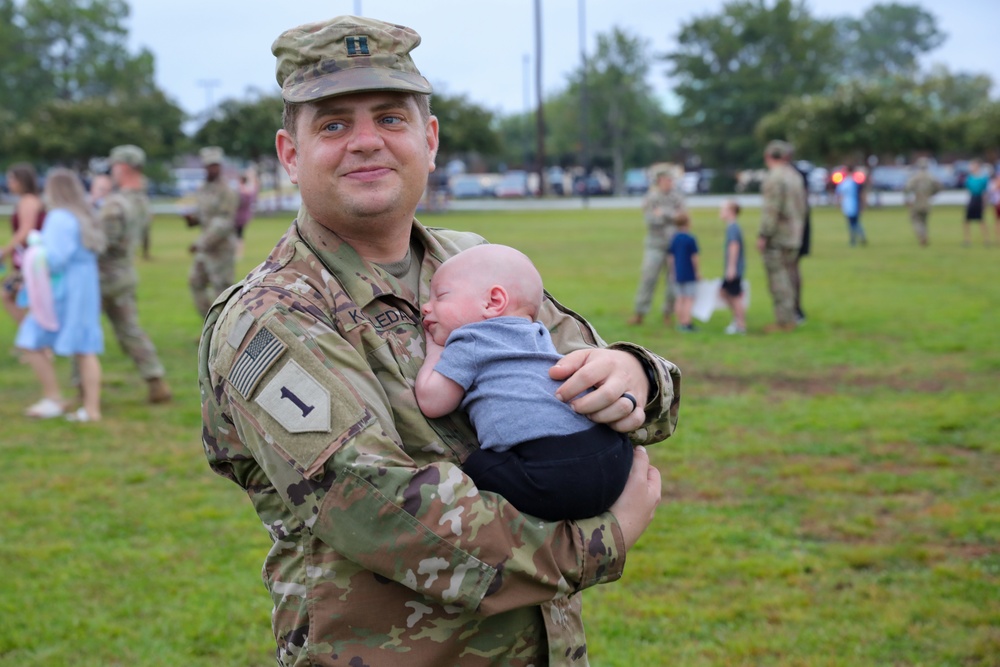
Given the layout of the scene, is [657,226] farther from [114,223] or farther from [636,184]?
[636,184]

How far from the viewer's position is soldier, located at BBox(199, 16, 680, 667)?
1900 millimetres

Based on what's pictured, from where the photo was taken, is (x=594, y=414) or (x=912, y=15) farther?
(x=912, y=15)

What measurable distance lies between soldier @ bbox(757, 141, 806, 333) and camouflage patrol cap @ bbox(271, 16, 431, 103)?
10535 mm

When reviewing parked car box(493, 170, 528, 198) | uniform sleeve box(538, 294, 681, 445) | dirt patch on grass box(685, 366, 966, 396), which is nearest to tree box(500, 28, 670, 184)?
parked car box(493, 170, 528, 198)

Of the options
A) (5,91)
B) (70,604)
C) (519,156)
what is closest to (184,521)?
(70,604)

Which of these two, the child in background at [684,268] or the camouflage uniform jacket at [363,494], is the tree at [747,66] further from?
the camouflage uniform jacket at [363,494]

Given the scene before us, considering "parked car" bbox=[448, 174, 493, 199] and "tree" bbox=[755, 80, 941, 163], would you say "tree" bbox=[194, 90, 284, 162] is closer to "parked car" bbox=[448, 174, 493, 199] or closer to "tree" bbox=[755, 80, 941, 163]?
"parked car" bbox=[448, 174, 493, 199]

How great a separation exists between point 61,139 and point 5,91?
99.7 ft

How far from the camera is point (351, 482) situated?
1.88m

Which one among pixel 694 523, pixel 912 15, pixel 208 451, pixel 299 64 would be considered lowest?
pixel 694 523

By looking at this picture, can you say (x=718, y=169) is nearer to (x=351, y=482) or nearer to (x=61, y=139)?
(x=61, y=139)

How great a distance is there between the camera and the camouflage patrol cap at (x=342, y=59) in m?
2.12

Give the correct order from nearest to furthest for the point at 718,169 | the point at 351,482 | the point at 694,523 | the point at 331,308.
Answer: the point at 351,482, the point at 331,308, the point at 694,523, the point at 718,169

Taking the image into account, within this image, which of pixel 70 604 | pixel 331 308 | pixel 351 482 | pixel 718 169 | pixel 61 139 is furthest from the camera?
pixel 718 169
